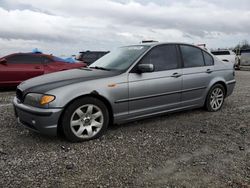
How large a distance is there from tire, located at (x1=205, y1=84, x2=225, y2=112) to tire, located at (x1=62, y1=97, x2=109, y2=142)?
8.46 ft

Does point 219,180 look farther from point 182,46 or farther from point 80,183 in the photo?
point 182,46

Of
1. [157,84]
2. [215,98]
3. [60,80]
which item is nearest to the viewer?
[60,80]

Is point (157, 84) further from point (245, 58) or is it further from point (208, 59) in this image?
point (245, 58)

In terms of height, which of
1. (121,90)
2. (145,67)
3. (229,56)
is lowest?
(121,90)

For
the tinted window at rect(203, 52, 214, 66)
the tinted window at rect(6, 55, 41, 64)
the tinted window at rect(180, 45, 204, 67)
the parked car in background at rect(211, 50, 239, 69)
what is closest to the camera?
the tinted window at rect(180, 45, 204, 67)

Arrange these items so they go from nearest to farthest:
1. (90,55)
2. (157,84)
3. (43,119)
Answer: (43,119)
(157,84)
(90,55)

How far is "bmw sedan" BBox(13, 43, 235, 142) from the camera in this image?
156 inches

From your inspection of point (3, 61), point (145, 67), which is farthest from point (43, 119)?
point (3, 61)

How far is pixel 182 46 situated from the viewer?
18.0 feet

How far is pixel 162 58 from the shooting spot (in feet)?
16.8

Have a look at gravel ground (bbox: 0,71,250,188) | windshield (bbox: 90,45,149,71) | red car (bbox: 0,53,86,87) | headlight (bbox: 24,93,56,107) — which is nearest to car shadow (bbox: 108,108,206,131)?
gravel ground (bbox: 0,71,250,188)

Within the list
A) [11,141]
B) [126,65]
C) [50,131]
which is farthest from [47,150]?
[126,65]

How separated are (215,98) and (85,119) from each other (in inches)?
126

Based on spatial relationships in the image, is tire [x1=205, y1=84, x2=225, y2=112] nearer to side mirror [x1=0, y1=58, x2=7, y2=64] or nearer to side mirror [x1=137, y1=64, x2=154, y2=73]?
side mirror [x1=137, y1=64, x2=154, y2=73]
